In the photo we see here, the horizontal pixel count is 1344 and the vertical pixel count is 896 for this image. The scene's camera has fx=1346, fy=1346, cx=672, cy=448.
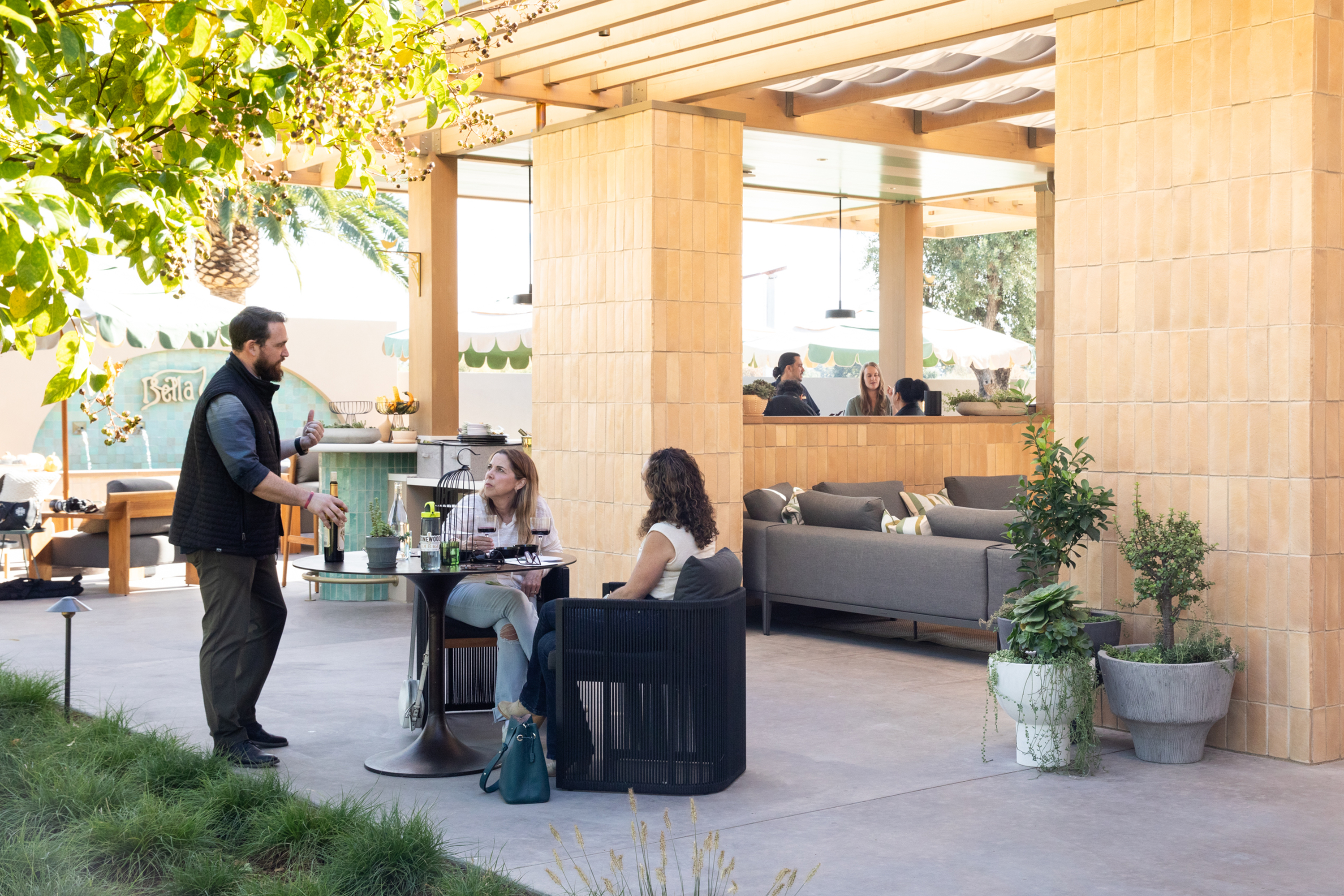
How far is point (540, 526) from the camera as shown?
5.68 meters

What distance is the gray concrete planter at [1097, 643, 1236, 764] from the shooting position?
496 cm

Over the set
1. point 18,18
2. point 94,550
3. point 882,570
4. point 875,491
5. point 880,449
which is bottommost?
point 94,550

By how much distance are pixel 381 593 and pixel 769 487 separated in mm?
2953

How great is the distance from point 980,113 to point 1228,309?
4.84 m

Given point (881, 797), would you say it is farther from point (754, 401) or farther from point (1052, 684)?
point (754, 401)

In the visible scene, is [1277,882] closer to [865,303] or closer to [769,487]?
[769,487]

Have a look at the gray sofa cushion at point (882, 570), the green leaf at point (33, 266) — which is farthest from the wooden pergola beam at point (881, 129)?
the green leaf at point (33, 266)

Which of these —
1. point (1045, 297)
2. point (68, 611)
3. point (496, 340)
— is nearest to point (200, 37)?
point (68, 611)

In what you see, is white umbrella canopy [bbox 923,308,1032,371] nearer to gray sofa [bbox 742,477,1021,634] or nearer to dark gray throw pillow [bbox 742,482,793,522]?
dark gray throw pillow [bbox 742,482,793,522]

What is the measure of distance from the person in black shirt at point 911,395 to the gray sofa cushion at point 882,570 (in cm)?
264

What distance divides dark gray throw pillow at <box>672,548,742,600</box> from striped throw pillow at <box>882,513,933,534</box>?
3.23m

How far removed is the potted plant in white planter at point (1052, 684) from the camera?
4.94m

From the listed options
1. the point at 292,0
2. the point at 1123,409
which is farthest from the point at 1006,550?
the point at 292,0

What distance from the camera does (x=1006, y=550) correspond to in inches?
277
